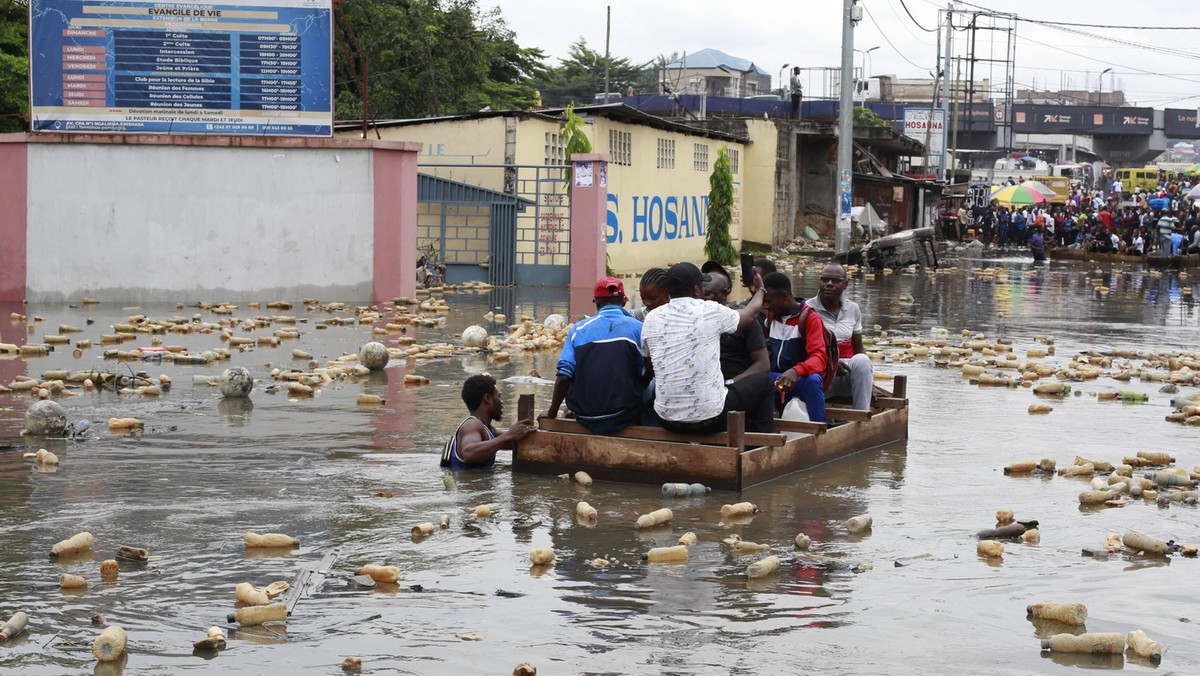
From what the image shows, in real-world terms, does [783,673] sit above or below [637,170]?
below

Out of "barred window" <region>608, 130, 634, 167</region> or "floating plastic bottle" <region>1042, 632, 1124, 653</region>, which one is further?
"barred window" <region>608, 130, 634, 167</region>

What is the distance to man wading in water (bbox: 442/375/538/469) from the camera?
8562mm

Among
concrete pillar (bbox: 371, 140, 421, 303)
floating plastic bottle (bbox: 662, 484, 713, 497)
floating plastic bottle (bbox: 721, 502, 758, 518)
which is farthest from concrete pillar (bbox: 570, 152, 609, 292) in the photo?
floating plastic bottle (bbox: 721, 502, 758, 518)

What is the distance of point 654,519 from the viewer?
7227 millimetres

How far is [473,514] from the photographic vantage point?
7.50 m

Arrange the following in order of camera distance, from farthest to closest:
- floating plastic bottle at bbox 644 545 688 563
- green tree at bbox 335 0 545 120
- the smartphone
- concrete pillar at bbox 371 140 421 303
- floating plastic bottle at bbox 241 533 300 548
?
green tree at bbox 335 0 545 120 < concrete pillar at bbox 371 140 421 303 < the smartphone < floating plastic bottle at bbox 241 533 300 548 < floating plastic bottle at bbox 644 545 688 563

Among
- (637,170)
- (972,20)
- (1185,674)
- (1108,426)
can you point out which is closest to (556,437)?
(1185,674)

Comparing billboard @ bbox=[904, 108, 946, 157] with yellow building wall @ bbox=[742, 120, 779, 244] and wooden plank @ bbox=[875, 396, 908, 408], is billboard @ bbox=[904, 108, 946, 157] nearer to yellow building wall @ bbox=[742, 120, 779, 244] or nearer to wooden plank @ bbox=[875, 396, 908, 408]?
yellow building wall @ bbox=[742, 120, 779, 244]

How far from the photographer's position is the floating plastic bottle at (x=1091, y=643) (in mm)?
5324

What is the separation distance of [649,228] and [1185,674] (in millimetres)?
29277

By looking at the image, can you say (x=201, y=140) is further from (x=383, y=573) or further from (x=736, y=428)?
(x=383, y=573)

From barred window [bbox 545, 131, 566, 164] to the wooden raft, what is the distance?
20.1 meters

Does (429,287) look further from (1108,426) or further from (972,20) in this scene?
(972,20)

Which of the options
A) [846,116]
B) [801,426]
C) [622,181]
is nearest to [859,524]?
[801,426]
